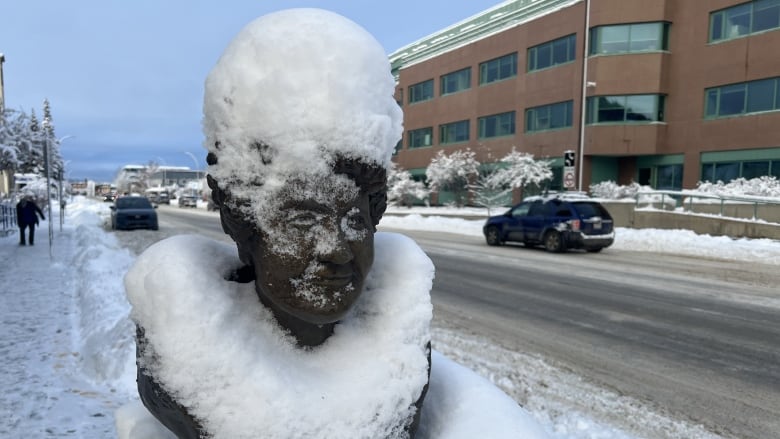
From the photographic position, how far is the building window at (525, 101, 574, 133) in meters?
30.8

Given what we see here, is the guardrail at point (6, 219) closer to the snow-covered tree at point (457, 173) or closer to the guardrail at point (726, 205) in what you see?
the snow-covered tree at point (457, 173)

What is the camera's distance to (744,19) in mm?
24578

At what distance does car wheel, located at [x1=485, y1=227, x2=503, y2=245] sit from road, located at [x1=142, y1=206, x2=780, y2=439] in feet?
14.3

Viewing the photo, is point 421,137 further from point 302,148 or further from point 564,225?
point 302,148

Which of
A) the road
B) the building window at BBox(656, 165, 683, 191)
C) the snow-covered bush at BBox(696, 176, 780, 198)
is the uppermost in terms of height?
the building window at BBox(656, 165, 683, 191)

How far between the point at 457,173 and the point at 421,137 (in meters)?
10.9

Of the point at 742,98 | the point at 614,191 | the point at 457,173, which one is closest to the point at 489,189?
the point at 457,173

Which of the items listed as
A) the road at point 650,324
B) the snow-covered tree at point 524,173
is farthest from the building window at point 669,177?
the road at point 650,324

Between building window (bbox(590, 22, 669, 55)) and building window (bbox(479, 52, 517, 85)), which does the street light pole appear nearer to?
building window (bbox(590, 22, 669, 55))

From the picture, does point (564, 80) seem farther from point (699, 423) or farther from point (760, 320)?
point (699, 423)

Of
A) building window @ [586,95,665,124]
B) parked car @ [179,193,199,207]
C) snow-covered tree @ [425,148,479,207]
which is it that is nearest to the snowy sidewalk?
snow-covered tree @ [425,148,479,207]

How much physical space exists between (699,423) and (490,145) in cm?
3350

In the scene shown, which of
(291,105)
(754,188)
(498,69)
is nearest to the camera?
(291,105)

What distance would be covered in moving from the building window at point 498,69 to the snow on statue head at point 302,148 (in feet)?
117
